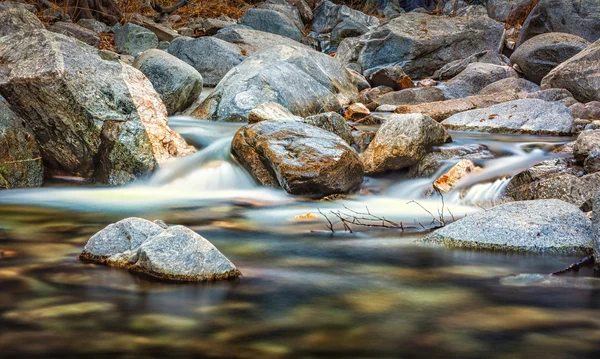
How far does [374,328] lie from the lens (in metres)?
3.04

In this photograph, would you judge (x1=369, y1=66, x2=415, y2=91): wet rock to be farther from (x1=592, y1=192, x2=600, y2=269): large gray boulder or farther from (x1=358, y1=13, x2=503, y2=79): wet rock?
(x1=592, y1=192, x2=600, y2=269): large gray boulder

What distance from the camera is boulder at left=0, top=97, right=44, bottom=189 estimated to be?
689 cm

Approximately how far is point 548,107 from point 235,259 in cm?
727

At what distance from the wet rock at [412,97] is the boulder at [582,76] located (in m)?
2.30

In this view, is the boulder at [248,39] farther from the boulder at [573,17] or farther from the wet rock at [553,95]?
the boulder at [573,17]

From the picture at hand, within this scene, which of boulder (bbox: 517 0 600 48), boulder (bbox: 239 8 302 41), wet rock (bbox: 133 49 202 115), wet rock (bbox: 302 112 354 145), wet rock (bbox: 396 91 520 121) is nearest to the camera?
wet rock (bbox: 302 112 354 145)

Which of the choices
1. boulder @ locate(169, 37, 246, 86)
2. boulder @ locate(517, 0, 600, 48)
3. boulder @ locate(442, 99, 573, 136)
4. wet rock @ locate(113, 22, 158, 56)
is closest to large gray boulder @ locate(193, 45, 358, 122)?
boulder @ locate(169, 37, 246, 86)

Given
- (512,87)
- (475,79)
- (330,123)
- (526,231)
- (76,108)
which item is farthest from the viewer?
(475,79)

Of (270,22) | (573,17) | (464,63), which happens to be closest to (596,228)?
(464,63)

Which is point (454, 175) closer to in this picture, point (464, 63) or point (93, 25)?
point (464, 63)

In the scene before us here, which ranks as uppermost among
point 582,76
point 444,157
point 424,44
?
point 424,44

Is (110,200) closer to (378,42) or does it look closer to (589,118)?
(589,118)

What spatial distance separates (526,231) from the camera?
14.8 feet

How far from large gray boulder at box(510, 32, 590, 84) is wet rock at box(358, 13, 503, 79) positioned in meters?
3.18
